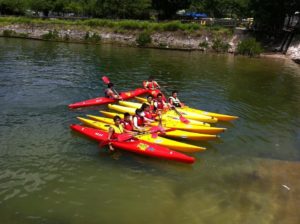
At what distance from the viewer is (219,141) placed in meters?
15.6

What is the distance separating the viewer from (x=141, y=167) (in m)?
12.8

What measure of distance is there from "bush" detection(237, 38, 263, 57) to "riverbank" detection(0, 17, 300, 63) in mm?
1167

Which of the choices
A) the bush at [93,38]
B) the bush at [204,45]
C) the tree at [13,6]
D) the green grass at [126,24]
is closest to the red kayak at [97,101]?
the bush at [204,45]

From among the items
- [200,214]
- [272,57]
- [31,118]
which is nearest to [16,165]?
[31,118]

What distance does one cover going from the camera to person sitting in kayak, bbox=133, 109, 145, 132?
14952 mm

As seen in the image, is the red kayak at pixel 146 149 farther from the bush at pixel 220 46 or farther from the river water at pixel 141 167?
the bush at pixel 220 46

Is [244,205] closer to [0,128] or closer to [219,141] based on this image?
[219,141]

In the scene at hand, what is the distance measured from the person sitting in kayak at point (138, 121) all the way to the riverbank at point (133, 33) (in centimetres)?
3007

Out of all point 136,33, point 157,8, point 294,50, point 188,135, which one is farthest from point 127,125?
point 157,8

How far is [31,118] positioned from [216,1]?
53.7 m

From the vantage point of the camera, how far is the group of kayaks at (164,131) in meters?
13.5

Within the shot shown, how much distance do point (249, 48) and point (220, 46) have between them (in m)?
3.59

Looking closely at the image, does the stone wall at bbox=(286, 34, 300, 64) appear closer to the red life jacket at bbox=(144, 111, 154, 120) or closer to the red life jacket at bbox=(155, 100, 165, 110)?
the red life jacket at bbox=(155, 100, 165, 110)

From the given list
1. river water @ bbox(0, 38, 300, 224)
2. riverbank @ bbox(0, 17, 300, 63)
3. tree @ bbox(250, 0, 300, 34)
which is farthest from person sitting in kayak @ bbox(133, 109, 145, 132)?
tree @ bbox(250, 0, 300, 34)
